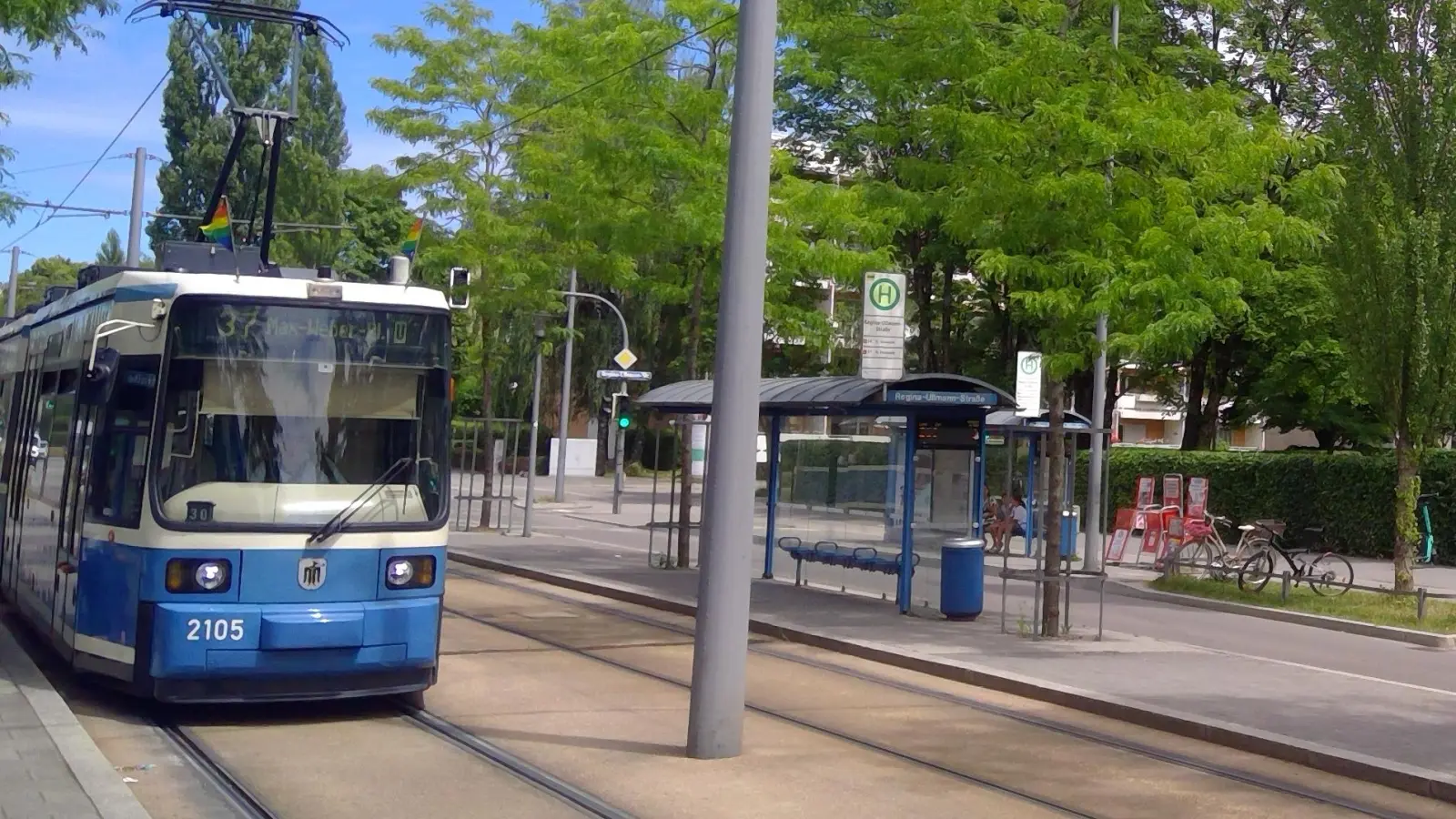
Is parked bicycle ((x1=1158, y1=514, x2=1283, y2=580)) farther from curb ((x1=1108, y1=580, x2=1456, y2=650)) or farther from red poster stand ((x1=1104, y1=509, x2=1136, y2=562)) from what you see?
red poster stand ((x1=1104, y1=509, x2=1136, y2=562))

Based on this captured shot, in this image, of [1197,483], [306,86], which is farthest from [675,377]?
[1197,483]

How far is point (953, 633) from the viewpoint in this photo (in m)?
15.2

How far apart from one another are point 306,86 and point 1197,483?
4388cm

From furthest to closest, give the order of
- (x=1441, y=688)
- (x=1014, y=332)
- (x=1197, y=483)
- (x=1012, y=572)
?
(x=1014, y=332), (x=1197, y=483), (x=1012, y=572), (x=1441, y=688)

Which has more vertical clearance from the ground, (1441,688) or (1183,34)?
(1183,34)

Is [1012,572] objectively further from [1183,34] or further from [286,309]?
[1183,34]

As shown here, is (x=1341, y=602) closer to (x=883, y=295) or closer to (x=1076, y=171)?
(x=883, y=295)

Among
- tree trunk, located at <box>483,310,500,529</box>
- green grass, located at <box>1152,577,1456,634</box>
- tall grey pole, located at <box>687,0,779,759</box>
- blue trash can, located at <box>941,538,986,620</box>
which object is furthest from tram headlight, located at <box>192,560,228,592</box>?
tree trunk, located at <box>483,310,500,529</box>

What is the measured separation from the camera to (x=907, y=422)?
16.8m

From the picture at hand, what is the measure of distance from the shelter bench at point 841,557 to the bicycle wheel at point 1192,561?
21.2 ft

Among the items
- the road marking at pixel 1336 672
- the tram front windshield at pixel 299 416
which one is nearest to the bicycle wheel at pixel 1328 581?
the road marking at pixel 1336 672

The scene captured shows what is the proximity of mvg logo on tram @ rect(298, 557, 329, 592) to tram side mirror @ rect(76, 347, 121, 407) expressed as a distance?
1.73 metres

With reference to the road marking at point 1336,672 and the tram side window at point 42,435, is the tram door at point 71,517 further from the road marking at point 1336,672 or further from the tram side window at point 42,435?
the road marking at point 1336,672

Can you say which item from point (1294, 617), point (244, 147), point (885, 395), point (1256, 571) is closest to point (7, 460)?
point (885, 395)
